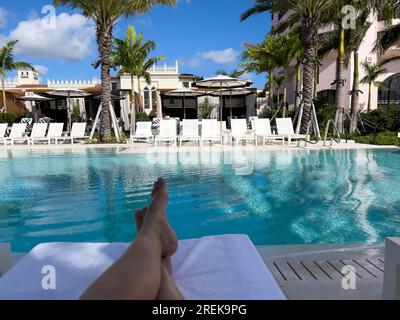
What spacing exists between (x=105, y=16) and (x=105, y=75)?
2085mm

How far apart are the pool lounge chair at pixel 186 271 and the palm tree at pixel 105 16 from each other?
1135cm

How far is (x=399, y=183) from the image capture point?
5625mm

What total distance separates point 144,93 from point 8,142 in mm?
18269

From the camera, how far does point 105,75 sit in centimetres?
1264

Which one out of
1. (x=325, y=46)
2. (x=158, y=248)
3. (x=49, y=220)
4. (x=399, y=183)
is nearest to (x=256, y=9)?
(x=325, y=46)

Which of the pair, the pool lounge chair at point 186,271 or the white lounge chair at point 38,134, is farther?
the white lounge chair at point 38,134

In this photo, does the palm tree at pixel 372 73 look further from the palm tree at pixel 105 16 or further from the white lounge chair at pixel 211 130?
the palm tree at pixel 105 16

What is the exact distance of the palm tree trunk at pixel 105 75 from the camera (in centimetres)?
1216

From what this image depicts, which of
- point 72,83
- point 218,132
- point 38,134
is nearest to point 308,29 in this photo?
point 218,132

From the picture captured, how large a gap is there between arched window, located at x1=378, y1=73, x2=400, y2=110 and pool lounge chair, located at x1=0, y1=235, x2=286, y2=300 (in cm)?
2591

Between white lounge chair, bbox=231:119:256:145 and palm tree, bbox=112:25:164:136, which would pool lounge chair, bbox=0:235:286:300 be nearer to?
white lounge chair, bbox=231:119:256:145

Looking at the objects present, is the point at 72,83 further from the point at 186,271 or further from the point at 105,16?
the point at 186,271

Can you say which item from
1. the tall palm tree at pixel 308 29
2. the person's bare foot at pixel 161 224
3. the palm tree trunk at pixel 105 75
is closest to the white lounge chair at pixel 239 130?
the tall palm tree at pixel 308 29

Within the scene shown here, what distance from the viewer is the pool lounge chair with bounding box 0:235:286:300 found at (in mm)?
1457
